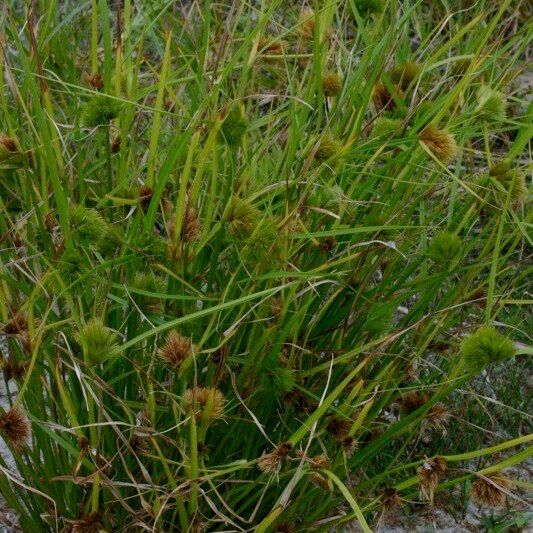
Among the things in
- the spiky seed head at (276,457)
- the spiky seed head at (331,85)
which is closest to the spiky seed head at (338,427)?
the spiky seed head at (276,457)

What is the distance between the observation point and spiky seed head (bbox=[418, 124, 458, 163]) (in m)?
1.45

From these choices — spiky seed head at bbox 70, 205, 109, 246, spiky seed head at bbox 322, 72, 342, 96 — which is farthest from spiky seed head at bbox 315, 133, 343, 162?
spiky seed head at bbox 70, 205, 109, 246

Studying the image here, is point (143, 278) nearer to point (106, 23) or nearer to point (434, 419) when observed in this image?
point (106, 23)

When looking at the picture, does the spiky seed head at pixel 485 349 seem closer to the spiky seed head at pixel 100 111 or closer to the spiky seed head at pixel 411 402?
the spiky seed head at pixel 411 402

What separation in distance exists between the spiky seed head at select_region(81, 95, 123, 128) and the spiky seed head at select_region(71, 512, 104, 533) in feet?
1.91

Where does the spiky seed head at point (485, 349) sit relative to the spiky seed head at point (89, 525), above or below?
above

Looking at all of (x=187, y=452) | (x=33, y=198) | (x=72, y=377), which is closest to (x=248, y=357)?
(x=187, y=452)

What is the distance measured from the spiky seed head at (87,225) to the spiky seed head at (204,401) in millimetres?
254

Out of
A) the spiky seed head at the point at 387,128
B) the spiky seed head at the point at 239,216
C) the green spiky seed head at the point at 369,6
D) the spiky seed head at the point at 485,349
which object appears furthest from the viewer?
the green spiky seed head at the point at 369,6

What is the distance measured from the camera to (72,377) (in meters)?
1.64

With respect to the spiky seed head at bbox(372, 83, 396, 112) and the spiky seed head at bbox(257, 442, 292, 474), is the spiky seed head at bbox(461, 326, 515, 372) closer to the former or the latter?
the spiky seed head at bbox(257, 442, 292, 474)

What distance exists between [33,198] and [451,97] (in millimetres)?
688

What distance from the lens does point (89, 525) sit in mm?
1544

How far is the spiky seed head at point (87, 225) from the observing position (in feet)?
4.59
